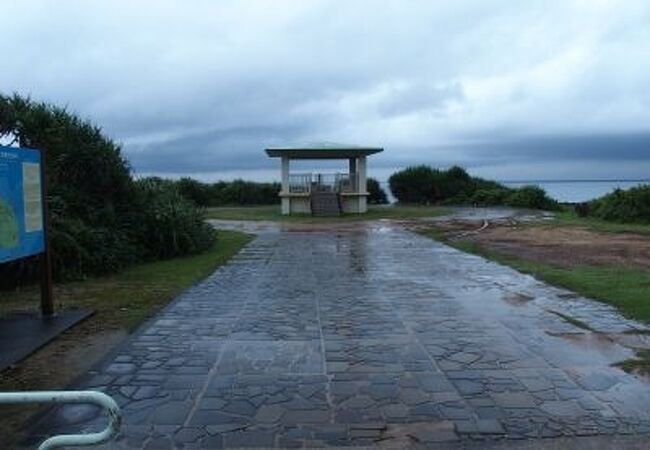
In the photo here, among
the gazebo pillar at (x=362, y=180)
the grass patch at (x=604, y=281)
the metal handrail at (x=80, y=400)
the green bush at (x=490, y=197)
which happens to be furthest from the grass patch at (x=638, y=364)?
the green bush at (x=490, y=197)

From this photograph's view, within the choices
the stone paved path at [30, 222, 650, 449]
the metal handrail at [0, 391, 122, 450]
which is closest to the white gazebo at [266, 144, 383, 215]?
the stone paved path at [30, 222, 650, 449]

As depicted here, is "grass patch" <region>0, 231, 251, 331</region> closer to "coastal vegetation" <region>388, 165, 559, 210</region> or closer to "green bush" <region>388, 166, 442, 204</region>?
"coastal vegetation" <region>388, 165, 559, 210</region>

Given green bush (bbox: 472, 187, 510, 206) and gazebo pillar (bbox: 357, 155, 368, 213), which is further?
green bush (bbox: 472, 187, 510, 206)

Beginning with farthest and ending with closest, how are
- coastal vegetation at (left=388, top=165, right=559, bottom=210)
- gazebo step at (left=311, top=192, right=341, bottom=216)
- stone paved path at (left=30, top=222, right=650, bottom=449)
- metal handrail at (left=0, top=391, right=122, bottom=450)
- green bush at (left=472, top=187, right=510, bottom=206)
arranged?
coastal vegetation at (left=388, top=165, right=559, bottom=210) < green bush at (left=472, top=187, right=510, bottom=206) < gazebo step at (left=311, top=192, right=341, bottom=216) < stone paved path at (left=30, top=222, right=650, bottom=449) < metal handrail at (left=0, top=391, right=122, bottom=450)

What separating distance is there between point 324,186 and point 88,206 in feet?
82.1

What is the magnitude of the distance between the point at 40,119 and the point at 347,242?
890cm

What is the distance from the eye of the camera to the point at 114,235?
16000 mm

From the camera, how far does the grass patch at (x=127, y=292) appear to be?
10445 mm

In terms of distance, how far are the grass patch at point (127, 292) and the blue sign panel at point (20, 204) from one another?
4.13 feet

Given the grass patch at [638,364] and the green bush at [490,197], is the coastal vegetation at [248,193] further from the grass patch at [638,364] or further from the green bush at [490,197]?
the grass patch at [638,364]

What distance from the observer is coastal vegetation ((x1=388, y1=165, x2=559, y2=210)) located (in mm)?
52312

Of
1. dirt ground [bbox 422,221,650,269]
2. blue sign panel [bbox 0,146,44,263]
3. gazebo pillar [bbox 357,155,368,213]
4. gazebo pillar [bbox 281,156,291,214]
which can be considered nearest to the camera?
blue sign panel [bbox 0,146,44,263]

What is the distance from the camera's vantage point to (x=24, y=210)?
9.61m

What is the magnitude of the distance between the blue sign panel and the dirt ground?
959 cm
